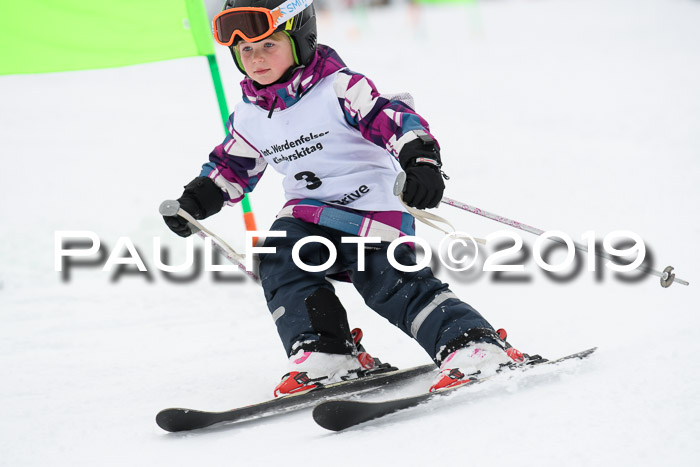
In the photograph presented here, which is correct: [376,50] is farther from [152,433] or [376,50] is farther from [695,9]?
[152,433]

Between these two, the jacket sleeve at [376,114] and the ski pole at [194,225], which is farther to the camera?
the ski pole at [194,225]

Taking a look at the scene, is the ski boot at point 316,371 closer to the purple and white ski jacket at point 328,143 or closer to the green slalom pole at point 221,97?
the purple and white ski jacket at point 328,143

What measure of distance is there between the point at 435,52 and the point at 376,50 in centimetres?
104

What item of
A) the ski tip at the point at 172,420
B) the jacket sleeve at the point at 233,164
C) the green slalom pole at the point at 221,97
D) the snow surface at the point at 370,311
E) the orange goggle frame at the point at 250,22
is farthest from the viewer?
the green slalom pole at the point at 221,97

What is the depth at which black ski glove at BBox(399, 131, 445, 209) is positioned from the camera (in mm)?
2395

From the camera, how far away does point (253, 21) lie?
2.73m

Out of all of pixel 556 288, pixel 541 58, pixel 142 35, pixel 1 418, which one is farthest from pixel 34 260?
pixel 541 58

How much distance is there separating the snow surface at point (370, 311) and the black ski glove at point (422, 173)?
60cm

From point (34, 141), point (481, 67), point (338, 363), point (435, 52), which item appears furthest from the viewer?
point (435, 52)

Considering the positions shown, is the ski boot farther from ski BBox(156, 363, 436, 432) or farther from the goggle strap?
the goggle strap

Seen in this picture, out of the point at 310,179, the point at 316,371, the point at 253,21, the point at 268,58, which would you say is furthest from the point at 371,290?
the point at 253,21

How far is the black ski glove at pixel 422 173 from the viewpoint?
2395 millimetres

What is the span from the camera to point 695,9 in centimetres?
1514

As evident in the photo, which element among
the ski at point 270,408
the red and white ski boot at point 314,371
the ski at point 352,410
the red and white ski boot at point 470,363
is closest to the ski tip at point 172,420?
the ski at point 270,408
